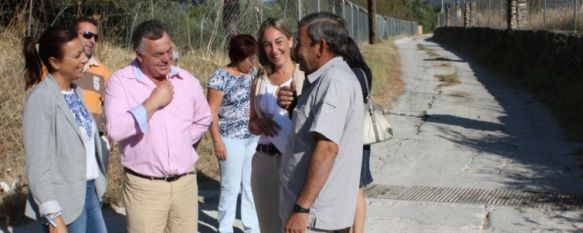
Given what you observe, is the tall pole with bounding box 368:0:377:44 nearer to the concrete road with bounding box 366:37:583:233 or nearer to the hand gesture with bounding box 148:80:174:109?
the concrete road with bounding box 366:37:583:233

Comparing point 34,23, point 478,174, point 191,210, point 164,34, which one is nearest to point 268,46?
point 164,34

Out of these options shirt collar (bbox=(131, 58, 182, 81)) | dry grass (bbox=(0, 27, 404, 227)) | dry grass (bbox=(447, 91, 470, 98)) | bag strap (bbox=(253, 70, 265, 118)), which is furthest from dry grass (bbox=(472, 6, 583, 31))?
shirt collar (bbox=(131, 58, 182, 81))

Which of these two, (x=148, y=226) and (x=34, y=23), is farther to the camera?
(x=34, y=23)

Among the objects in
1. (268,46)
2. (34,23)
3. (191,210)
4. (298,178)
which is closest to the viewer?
(298,178)

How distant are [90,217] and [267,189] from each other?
3.35ft

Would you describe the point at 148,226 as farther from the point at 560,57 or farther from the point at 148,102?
the point at 560,57

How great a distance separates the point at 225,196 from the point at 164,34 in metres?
2.10

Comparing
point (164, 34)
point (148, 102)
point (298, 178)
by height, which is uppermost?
point (164, 34)

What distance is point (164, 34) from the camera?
12.0ft

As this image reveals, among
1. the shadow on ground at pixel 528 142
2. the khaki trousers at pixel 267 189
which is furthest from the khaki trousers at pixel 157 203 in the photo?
the shadow on ground at pixel 528 142

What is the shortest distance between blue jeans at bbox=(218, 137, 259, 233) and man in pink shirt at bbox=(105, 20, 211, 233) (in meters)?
1.51

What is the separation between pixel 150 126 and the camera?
366 centimetres

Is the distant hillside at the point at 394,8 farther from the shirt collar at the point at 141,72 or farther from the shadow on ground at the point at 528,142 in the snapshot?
the shirt collar at the point at 141,72

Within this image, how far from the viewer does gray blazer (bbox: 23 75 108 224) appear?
330 centimetres
